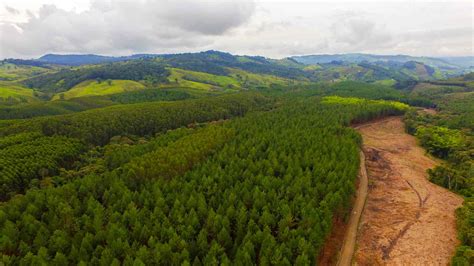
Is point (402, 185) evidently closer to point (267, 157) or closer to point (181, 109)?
point (267, 157)

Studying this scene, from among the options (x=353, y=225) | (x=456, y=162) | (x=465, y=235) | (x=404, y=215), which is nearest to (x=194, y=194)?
Result: (x=353, y=225)

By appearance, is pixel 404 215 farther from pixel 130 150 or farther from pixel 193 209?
pixel 130 150

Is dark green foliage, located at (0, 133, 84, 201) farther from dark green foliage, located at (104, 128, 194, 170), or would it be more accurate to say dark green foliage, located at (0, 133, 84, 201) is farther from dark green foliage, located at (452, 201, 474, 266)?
dark green foliage, located at (452, 201, 474, 266)

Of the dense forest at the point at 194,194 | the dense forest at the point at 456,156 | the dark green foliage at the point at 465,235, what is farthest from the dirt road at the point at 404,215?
the dense forest at the point at 194,194

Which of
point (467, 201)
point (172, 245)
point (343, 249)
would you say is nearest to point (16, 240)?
point (172, 245)

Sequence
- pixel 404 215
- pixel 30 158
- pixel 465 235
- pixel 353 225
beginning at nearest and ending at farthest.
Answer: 1. pixel 465 235
2. pixel 353 225
3. pixel 404 215
4. pixel 30 158

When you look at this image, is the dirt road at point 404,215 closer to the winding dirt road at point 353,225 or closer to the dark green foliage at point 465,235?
the winding dirt road at point 353,225

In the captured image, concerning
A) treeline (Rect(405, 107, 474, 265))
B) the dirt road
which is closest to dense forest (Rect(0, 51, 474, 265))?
treeline (Rect(405, 107, 474, 265))
